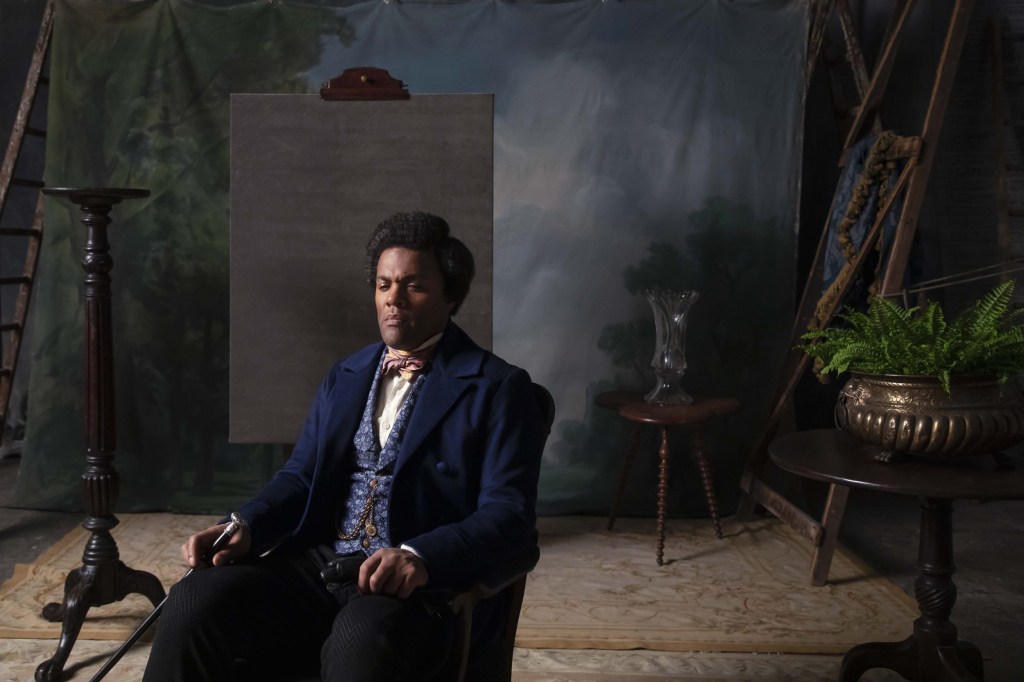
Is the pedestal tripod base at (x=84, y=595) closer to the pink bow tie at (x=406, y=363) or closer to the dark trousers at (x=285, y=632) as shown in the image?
the dark trousers at (x=285, y=632)

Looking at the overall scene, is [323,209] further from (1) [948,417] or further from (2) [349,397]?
(1) [948,417]

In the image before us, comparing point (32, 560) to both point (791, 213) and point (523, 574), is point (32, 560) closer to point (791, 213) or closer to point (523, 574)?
point (523, 574)

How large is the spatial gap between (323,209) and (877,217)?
201cm

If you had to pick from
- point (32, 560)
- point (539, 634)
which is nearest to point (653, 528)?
point (539, 634)

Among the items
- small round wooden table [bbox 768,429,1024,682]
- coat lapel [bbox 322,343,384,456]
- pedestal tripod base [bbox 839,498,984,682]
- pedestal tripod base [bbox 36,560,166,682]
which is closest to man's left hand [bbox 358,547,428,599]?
coat lapel [bbox 322,343,384,456]

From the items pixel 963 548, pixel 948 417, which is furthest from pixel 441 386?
pixel 963 548

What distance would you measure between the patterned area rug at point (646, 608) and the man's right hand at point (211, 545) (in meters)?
1.21

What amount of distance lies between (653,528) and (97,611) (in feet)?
7.39

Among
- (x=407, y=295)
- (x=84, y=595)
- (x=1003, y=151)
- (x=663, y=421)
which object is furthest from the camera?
(x=1003, y=151)

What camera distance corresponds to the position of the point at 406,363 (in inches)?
88.1

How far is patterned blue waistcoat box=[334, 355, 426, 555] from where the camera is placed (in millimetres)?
2104

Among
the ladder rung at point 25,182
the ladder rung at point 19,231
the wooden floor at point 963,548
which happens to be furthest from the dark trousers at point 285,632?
the ladder rung at point 25,182

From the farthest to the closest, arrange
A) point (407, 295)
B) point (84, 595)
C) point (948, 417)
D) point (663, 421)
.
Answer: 1. point (663, 421)
2. point (84, 595)
3. point (948, 417)
4. point (407, 295)

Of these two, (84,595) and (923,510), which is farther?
(84,595)
